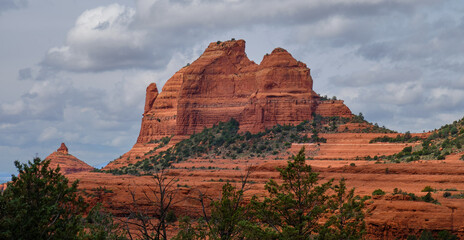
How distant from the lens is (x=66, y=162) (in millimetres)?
123000

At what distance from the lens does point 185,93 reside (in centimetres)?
10662

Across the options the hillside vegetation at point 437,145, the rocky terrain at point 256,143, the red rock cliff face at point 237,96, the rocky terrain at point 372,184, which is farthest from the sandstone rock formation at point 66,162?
the hillside vegetation at point 437,145

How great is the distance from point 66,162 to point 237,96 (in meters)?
42.2

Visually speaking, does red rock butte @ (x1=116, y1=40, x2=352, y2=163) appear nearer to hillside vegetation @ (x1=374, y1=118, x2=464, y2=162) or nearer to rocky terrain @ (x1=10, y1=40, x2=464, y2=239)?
rocky terrain @ (x1=10, y1=40, x2=464, y2=239)

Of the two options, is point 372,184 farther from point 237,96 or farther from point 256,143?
point 237,96

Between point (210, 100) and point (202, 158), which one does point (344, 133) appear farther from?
point (210, 100)

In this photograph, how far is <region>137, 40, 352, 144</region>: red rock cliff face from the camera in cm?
9450

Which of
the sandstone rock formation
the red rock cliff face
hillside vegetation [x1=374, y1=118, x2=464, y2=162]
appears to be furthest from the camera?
the sandstone rock formation

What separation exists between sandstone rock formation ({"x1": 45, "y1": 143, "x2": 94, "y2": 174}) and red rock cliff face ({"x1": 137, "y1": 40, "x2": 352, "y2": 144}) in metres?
13.3

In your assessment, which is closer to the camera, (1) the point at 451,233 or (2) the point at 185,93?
(1) the point at 451,233

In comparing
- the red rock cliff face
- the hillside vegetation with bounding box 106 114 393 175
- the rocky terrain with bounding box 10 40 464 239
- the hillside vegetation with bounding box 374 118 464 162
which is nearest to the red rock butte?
the red rock cliff face

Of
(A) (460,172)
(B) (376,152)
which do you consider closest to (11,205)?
(A) (460,172)

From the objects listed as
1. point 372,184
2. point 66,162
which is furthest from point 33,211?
point 66,162

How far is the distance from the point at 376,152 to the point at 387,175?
23311mm
